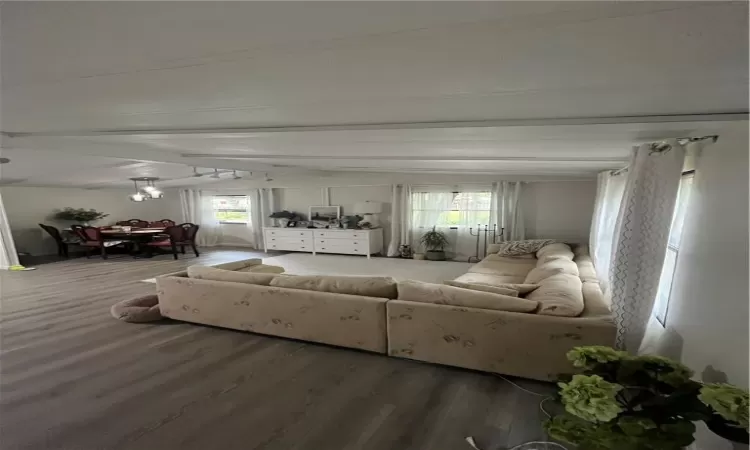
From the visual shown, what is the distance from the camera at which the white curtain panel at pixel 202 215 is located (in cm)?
1049

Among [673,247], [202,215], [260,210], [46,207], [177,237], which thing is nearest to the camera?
[673,247]

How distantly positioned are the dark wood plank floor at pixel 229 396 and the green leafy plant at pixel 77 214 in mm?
6346

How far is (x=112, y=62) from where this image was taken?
1.13m

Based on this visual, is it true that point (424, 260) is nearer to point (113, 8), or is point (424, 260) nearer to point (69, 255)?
point (113, 8)

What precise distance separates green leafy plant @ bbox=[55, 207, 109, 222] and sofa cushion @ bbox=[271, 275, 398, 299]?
27.2 feet

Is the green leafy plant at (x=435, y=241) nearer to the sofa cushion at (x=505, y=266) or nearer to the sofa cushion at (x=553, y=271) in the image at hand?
the sofa cushion at (x=505, y=266)

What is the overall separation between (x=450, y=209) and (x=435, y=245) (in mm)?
840

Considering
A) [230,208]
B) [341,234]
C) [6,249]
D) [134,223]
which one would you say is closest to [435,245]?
[341,234]

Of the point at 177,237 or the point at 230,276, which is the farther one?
the point at 177,237

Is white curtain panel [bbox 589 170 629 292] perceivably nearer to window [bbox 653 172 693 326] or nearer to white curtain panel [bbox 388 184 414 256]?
window [bbox 653 172 693 326]

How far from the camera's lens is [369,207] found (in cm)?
837

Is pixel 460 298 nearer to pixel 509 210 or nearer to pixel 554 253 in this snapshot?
pixel 554 253

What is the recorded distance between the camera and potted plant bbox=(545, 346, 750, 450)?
1.15m

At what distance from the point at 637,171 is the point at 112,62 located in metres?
2.59
